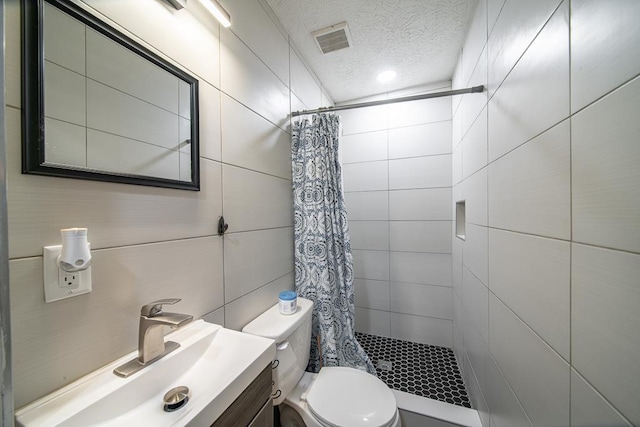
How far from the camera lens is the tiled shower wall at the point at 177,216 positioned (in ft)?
1.60

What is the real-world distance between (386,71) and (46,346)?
2316mm

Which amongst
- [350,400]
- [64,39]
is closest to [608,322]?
[350,400]

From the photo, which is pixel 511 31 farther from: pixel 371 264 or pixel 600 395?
pixel 371 264

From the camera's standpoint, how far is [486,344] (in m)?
1.08

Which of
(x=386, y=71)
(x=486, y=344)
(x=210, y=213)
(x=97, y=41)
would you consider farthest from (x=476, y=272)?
(x=97, y=41)

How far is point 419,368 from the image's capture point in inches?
68.4

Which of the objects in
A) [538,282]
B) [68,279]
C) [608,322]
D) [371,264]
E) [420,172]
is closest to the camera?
[608,322]

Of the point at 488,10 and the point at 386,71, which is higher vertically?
the point at 386,71

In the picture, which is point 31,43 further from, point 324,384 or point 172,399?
point 324,384

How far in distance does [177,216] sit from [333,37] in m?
1.51

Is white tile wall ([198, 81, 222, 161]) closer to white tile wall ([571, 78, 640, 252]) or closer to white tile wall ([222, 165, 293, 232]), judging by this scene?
white tile wall ([222, 165, 293, 232])

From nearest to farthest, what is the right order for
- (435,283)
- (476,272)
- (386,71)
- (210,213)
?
(210,213), (476,272), (386,71), (435,283)

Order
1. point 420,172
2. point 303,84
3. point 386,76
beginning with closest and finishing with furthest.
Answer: point 303,84 < point 386,76 < point 420,172

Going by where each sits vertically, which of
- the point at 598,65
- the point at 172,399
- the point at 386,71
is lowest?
the point at 172,399
